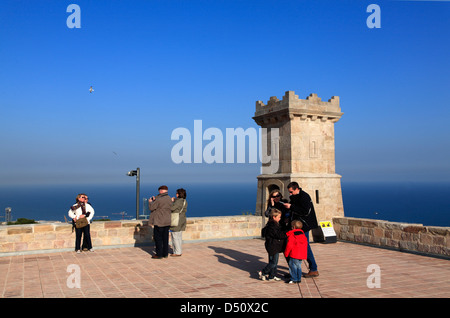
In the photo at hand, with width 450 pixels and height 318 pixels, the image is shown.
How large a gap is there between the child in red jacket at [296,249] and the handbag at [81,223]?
5.44 meters

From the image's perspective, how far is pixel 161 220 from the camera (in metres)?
9.32

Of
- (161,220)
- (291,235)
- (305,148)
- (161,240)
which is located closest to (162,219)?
(161,220)

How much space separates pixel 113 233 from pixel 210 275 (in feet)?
14.7

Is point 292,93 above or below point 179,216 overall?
above

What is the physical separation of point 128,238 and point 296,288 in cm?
611

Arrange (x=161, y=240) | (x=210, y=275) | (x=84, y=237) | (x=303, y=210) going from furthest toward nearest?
(x=84, y=237)
(x=161, y=240)
(x=210, y=275)
(x=303, y=210)

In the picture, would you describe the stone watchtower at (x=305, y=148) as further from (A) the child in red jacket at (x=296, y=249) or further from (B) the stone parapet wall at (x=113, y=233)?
(A) the child in red jacket at (x=296, y=249)

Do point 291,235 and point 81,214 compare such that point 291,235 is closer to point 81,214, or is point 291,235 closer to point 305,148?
point 81,214

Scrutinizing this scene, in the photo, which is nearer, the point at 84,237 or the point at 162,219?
the point at 162,219

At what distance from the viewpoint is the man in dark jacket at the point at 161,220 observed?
9289mm

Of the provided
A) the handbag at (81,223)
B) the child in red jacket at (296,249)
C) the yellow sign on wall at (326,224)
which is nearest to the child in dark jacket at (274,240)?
the child in red jacket at (296,249)

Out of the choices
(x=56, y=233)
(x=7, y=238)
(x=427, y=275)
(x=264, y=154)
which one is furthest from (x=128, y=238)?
(x=427, y=275)
